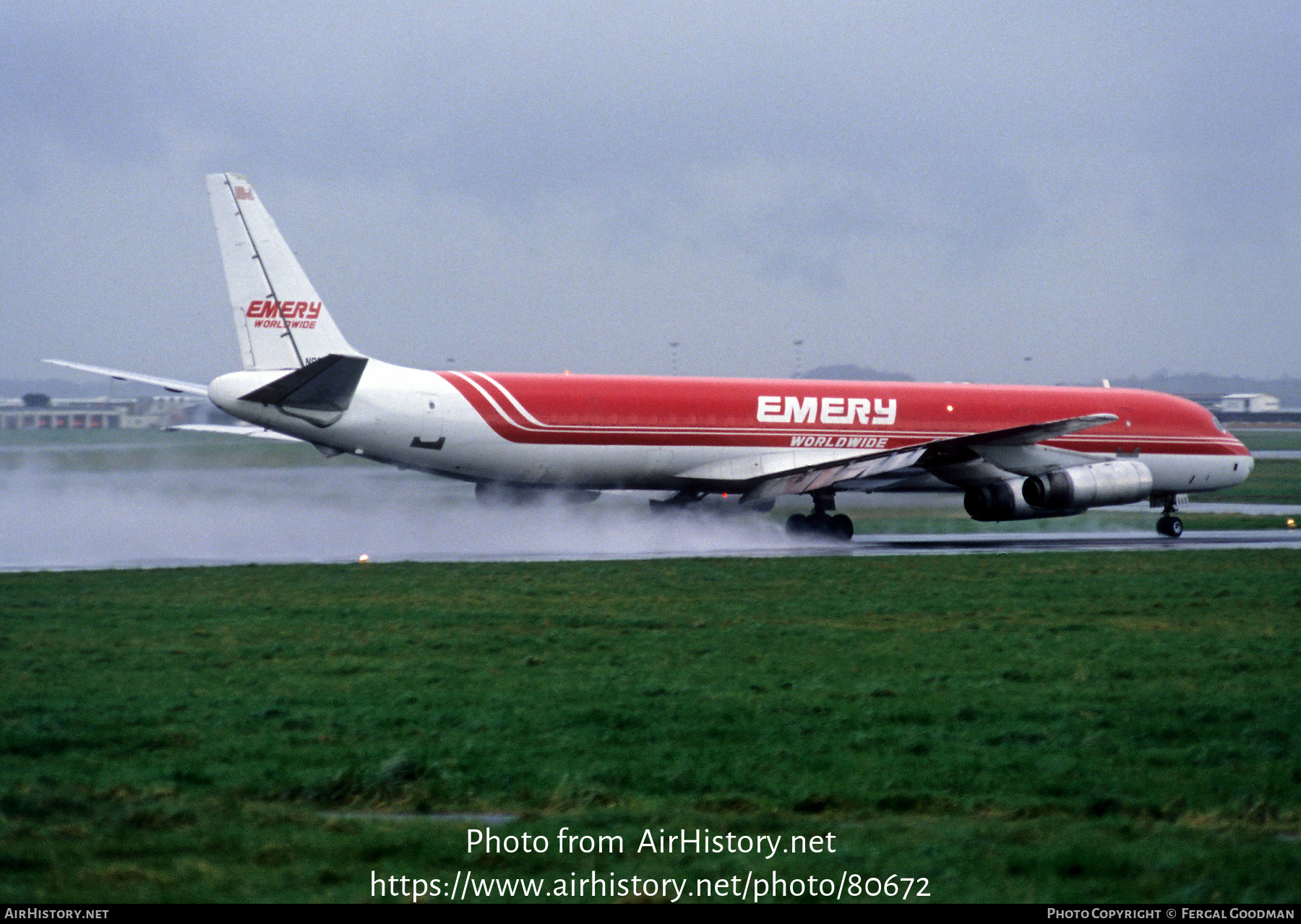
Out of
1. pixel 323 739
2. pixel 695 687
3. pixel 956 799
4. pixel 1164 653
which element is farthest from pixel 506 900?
pixel 1164 653

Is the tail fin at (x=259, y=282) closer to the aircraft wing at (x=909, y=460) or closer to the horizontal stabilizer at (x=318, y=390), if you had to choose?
the horizontal stabilizer at (x=318, y=390)

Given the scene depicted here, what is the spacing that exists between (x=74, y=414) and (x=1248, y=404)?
144214 millimetres

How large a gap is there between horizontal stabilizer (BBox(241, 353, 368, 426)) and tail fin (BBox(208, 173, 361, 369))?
1149 mm

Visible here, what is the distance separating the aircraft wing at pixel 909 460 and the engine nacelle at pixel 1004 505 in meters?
0.96

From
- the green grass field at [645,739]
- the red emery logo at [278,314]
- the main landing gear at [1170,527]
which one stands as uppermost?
the red emery logo at [278,314]

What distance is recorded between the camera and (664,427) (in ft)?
105

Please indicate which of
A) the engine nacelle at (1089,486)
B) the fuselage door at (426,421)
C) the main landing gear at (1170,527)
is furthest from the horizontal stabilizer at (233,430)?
the main landing gear at (1170,527)

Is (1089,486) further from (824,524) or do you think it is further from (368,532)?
(368,532)

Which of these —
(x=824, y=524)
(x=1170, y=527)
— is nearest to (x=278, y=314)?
(x=824, y=524)

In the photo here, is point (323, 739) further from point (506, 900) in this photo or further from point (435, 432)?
point (435, 432)

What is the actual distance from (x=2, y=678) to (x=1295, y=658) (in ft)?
40.8

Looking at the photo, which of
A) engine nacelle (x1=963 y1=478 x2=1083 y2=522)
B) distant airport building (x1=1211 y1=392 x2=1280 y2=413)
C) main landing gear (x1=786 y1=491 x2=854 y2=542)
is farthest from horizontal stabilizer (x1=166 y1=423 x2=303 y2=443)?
distant airport building (x1=1211 y1=392 x2=1280 y2=413)

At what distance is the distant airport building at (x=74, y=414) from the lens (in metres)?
70.1

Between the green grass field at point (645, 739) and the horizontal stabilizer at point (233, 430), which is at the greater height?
the horizontal stabilizer at point (233, 430)
